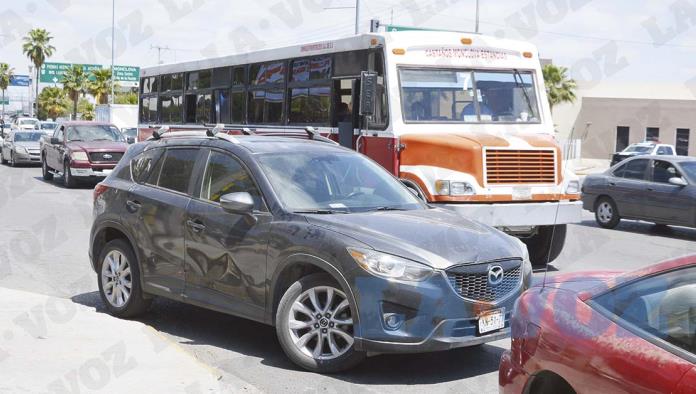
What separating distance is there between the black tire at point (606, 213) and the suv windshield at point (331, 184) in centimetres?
1106

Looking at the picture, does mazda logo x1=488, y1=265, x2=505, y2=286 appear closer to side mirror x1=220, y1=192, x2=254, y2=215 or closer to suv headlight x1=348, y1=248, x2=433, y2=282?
suv headlight x1=348, y1=248, x2=433, y2=282

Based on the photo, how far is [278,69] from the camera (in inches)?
624

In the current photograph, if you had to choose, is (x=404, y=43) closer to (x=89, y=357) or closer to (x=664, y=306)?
(x=89, y=357)

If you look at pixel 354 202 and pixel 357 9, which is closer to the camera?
pixel 354 202

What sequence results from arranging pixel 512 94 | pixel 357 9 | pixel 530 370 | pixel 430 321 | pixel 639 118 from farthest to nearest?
pixel 639 118 → pixel 357 9 → pixel 512 94 → pixel 430 321 → pixel 530 370

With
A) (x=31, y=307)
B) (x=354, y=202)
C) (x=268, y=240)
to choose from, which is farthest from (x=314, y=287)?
(x=31, y=307)

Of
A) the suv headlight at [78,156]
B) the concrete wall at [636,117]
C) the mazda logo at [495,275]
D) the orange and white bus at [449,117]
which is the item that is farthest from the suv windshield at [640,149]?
the mazda logo at [495,275]

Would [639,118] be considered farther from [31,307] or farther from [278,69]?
[31,307]

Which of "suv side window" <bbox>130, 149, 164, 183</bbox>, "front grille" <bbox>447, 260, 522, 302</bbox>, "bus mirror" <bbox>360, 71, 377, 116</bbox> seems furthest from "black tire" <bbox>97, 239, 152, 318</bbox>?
"bus mirror" <bbox>360, 71, 377, 116</bbox>

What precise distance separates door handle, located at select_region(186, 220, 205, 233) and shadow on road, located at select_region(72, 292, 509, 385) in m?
0.93

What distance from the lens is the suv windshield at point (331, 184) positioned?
23.2 feet

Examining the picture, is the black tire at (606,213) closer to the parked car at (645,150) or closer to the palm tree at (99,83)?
the parked car at (645,150)

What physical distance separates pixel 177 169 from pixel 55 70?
294ft

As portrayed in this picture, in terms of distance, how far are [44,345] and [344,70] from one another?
803 centimetres
